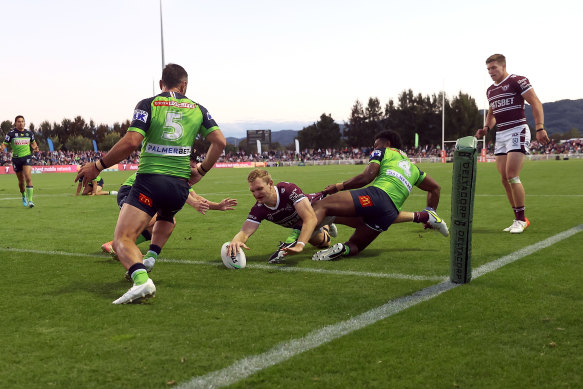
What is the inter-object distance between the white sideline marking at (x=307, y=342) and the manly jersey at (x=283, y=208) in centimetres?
189

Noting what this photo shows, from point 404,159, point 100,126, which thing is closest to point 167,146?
point 404,159

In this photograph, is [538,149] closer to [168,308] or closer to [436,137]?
[436,137]

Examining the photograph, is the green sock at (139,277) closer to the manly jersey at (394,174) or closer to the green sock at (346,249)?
the green sock at (346,249)

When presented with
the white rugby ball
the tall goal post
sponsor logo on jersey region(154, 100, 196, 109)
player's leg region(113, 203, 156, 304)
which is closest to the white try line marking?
the white rugby ball

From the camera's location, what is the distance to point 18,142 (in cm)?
1502

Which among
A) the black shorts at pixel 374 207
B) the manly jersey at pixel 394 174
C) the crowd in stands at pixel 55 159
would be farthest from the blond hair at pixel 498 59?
the crowd in stands at pixel 55 159

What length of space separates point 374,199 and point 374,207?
0.09 meters

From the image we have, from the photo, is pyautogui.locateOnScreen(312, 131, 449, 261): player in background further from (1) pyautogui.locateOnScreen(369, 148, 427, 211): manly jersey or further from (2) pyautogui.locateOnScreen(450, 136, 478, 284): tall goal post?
(2) pyautogui.locateOnScreen(450, 136, 478, 284): tall goal post

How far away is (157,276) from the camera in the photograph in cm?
530

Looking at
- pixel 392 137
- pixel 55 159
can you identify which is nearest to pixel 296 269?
pixel 392 137

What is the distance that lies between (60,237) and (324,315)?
5798 millimetres

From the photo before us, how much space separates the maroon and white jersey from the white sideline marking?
189 centimetres

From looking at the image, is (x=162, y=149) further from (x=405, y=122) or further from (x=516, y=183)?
(x=405, y=122)

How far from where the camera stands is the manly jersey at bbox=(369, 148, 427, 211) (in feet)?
20.7
